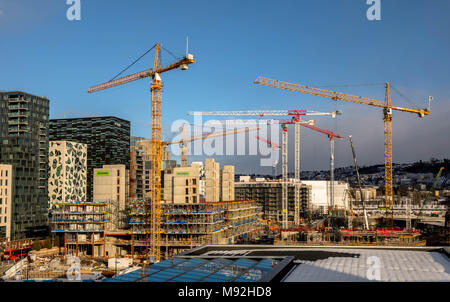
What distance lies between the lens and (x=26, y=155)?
296 feet

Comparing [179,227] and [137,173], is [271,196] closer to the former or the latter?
[137,173]

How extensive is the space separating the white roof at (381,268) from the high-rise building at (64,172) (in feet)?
277

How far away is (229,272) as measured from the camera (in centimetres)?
2169

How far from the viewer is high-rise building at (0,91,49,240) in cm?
8550

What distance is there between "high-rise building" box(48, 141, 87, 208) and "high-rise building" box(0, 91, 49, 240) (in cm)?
732

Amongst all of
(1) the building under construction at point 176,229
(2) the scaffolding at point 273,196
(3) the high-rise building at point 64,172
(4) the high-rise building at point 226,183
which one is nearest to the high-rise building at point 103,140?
(2) the scaffolding at point 273,196

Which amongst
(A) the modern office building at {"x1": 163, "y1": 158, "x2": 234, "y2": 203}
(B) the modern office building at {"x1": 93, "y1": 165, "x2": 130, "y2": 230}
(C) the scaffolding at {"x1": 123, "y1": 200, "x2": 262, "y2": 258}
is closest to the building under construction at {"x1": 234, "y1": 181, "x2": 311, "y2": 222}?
(A) the modern office building at {"x1": 163, "y1": 158, "x2": 234, "y2": 203}

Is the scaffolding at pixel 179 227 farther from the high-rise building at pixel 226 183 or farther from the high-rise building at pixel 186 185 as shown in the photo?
the high-rise building at pixel 226 183

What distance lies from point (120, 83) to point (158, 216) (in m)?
29.0

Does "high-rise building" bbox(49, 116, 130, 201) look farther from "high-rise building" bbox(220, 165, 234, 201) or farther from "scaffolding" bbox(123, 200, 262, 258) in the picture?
"scaffolding" bbox(123, 200, 262, 258)

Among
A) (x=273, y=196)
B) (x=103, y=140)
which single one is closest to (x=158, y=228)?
(x=273, y=196)

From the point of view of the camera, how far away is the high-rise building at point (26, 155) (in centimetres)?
8550

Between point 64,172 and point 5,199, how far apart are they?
24365mm
